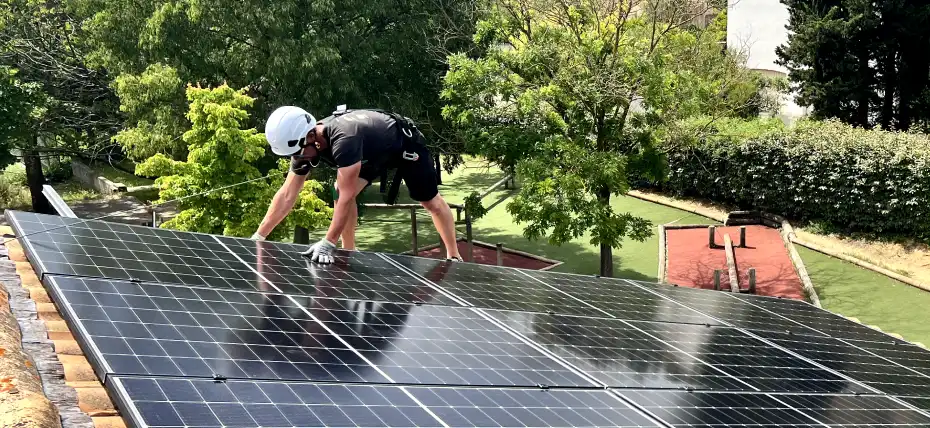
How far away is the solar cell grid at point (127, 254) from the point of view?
20.6ft

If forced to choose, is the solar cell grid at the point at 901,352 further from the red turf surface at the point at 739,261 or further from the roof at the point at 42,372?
the red turf surface at the point at 739,261

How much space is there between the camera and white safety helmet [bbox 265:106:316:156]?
27.2 ft

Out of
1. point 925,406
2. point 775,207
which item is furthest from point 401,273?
point 775,207

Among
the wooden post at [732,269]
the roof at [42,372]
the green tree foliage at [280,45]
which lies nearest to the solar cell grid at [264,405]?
the roof at [42,372]

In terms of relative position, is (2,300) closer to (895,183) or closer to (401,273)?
(401,273)

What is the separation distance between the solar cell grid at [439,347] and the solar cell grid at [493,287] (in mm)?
964

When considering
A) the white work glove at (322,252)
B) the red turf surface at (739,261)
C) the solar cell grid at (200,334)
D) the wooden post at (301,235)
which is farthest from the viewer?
the wooden post at (301,235)

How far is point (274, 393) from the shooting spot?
4344mm

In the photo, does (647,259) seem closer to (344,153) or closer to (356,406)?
(344,153)

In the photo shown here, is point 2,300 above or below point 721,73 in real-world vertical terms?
below

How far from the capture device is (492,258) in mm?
25938

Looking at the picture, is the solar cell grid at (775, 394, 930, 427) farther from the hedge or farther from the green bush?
the green bush

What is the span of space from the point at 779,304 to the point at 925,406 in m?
3.75

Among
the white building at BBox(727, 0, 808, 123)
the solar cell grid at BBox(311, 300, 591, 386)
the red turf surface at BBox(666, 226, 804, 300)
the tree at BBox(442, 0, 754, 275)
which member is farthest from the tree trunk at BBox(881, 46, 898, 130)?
the solar cell grid at BBox(311, 300, 591, 386)
